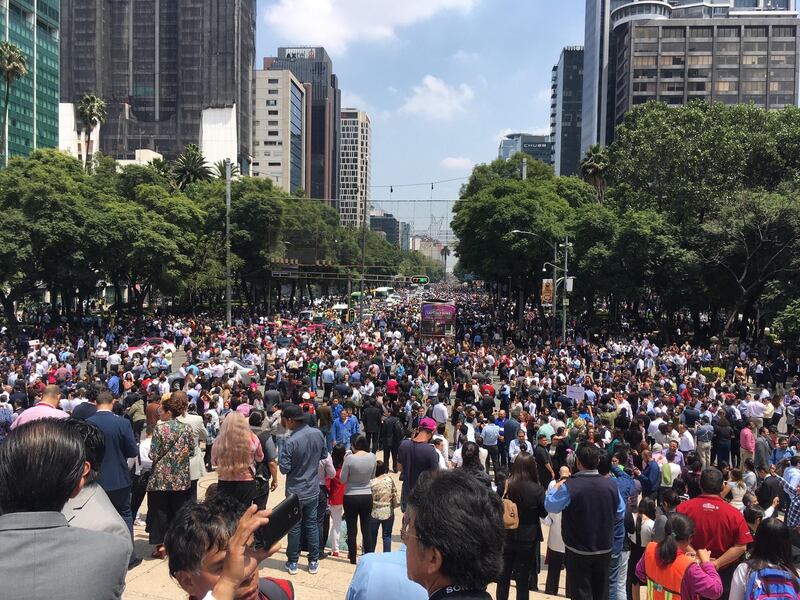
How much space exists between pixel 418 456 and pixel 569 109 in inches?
6971

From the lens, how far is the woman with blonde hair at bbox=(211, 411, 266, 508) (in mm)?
5930

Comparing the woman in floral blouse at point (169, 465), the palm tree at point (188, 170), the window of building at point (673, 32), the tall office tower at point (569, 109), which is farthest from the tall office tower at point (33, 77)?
the tall office tower at point (569, 109)

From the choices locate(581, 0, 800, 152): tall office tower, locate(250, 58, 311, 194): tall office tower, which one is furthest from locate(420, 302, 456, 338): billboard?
locate(250, 58, 311, 194): tall office tower

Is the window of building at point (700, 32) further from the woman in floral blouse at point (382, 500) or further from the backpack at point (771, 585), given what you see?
the backpack at point (771, 585)

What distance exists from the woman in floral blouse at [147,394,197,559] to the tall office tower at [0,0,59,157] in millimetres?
80925

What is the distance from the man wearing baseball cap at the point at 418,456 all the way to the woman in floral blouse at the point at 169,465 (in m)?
2.29

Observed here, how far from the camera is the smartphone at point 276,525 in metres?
2.71

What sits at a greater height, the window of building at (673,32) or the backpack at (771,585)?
the window of building at (673,32)

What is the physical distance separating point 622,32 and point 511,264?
81822 mm

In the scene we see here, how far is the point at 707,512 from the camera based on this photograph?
17.7ft

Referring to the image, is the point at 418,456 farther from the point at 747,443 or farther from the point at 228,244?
the point at 228,244

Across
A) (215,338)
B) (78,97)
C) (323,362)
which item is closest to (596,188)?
(215,338)

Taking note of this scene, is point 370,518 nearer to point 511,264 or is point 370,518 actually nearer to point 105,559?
point 105,559

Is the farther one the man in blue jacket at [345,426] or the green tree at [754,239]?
the green tree at [754,239]
